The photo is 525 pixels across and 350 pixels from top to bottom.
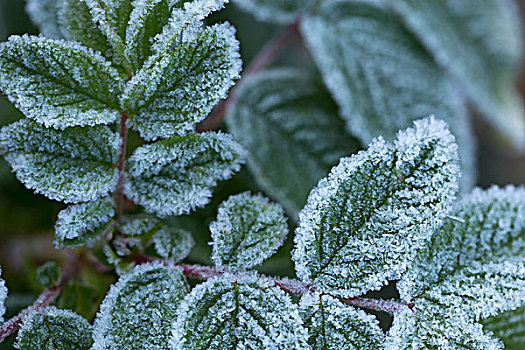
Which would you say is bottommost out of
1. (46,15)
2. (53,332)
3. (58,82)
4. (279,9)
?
(53,332)

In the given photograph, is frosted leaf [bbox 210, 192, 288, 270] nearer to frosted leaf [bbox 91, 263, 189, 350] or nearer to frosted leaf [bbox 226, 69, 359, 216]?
frosted leaf [bbox 91, 263, 189, 350]

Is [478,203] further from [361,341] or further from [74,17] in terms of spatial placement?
[74,17]

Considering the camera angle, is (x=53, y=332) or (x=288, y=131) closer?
(x=53, y=332)

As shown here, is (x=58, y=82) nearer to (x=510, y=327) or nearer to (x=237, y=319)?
(x=237, y=319)

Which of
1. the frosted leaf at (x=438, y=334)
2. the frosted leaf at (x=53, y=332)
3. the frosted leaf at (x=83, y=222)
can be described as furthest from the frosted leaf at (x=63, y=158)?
the frosted leaf at (x=438, y=334)

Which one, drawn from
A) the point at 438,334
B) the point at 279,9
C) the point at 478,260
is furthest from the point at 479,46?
the point at 438,334

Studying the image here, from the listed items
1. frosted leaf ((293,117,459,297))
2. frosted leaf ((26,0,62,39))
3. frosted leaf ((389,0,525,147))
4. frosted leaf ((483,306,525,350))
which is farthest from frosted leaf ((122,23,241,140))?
frosted leaf ((389,0,525,147))

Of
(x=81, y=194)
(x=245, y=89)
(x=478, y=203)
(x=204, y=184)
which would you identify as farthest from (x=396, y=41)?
(x=81, y=194)
